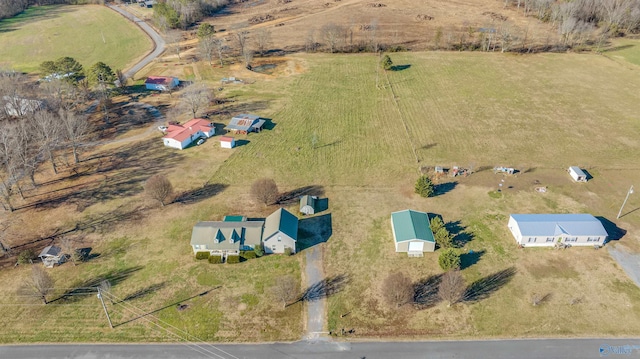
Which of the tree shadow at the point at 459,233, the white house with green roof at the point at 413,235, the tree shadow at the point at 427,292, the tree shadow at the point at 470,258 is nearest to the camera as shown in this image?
the tree shadow at the point at 427,292

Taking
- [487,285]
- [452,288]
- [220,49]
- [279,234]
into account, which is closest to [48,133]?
[279,234]

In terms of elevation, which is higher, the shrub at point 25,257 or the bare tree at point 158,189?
the bare tree at point 158,189

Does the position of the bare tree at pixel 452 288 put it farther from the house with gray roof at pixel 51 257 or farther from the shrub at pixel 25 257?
the shrub at pixel 25 257

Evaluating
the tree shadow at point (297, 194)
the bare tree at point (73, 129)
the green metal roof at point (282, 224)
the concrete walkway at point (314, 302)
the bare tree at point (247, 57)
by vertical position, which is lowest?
the concrete walkway at point (314, 302)

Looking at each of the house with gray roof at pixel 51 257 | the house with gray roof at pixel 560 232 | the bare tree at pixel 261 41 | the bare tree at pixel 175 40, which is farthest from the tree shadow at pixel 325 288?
the bare tree at pixel 175 40

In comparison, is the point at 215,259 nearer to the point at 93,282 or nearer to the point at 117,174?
the point at 93,282

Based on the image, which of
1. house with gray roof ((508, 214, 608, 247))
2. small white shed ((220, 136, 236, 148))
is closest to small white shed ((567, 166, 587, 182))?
house with gray roof ((508, 214, 608, 247))

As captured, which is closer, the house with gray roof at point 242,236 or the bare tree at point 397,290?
the bare tree at point 397,290
